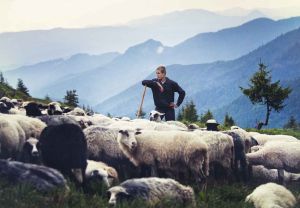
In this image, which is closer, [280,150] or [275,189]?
[275,189]

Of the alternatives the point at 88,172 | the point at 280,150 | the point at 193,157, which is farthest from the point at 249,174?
the point at 88,172

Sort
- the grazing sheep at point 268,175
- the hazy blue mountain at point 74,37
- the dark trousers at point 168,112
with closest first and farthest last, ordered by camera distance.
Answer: the grazing sheep at point 268,175, the dark trousers at point 168,112, the hazy blue mountain at point 74,37

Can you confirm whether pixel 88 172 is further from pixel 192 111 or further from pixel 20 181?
pixel 192 111

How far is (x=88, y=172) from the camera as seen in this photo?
1228 centimetres

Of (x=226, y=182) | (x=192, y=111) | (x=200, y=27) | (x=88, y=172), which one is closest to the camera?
(x=88, y=172)

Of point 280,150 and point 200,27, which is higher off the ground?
point 200,27

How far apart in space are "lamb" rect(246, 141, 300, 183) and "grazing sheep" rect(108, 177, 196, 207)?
5.03m

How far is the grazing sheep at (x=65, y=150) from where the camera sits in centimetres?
1224

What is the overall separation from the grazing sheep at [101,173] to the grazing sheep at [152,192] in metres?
0.74

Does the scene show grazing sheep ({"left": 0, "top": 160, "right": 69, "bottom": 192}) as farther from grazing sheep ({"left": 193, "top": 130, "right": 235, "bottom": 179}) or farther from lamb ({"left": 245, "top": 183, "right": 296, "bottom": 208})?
grazing sheep ({"left": 193, "top": 130, "right": 235, "bottom": 179})

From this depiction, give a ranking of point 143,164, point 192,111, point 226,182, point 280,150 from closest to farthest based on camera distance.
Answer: point 143,164, point 226,182, point 280,150, point 192,111

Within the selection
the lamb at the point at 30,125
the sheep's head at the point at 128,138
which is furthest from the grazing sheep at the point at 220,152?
the lamb at the point at 30,125

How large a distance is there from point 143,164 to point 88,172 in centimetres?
243

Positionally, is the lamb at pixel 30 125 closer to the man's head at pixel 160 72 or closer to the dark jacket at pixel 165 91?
the man's head at pixel 160 72
